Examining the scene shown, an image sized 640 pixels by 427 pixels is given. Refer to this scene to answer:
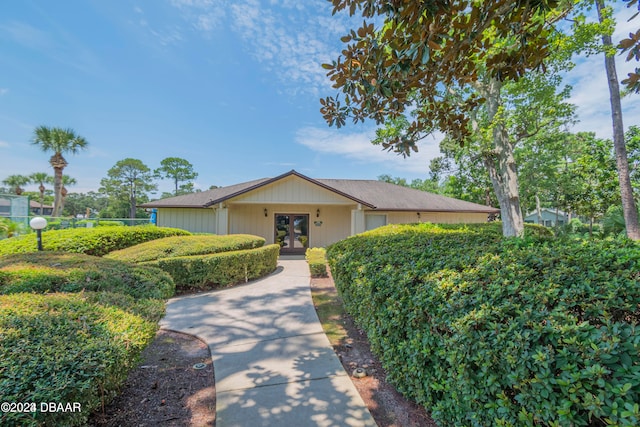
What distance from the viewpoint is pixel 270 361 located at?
3773 mm

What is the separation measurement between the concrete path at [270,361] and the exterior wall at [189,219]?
8.39 metres

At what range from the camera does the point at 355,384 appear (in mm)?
3199

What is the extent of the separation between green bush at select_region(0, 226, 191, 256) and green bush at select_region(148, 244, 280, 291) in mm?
2662

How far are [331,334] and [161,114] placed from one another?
56.2 feet

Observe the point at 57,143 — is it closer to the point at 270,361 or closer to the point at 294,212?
the point at 294,212

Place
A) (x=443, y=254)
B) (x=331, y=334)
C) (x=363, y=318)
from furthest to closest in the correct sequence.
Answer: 1. (x=331, y=334)
2. (x=363, y=318)
3. (x=443, y=254)

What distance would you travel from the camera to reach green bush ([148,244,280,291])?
726 cm

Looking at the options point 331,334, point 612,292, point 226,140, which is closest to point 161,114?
point 226,140

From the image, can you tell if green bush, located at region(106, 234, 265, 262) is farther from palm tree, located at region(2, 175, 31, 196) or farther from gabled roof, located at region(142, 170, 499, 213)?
palm tree, located at region(2, 175, 31, 196)

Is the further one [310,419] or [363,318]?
[363,318]

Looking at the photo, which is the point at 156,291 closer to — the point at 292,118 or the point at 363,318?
the point at 363,318

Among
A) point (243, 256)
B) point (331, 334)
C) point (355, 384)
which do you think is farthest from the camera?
point (243, 256)

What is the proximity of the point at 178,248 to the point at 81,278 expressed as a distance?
4.73 metres

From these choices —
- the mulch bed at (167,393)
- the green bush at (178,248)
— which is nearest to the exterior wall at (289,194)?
the green bush at (178,248)
